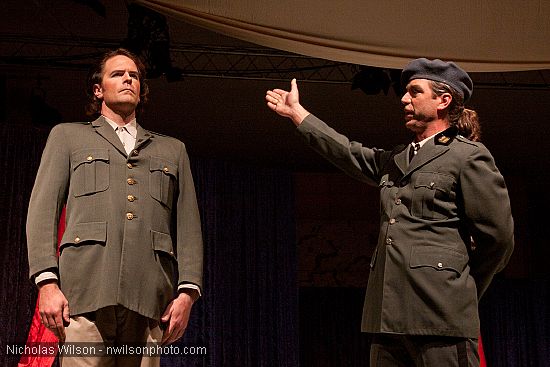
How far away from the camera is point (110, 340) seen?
7.07 ft

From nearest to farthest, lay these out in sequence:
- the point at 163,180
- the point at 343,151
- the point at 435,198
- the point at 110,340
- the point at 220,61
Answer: the point at 110,340
the point at 435,198
the point at 163,180
the point at 343,151
the point at 220,61

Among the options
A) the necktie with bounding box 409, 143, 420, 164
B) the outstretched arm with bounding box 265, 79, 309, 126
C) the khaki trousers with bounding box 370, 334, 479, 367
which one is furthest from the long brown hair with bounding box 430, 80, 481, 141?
the khaki trousers with bounding box 370, 334, 479, 367

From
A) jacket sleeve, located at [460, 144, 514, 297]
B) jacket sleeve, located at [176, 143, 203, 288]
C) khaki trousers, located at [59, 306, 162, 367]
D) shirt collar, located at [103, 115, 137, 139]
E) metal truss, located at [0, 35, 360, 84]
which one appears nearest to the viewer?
khaki trousers, located at [59, 306, 162, 367]

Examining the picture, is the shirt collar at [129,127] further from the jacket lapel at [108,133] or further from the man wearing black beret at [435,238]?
the man wearing black beret at [435,238]

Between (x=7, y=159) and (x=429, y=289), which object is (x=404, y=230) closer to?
(x=429, y=289)

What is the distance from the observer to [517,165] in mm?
8922

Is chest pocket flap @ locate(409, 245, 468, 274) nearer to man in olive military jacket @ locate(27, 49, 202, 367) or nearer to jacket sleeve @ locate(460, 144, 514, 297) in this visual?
jacket sleeve @ locate(460, 144, 514, 297)

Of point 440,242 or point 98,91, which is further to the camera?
point 98,91

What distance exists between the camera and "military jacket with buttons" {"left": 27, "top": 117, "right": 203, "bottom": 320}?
2.19m

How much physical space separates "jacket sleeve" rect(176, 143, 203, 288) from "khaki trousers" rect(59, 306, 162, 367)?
18cm

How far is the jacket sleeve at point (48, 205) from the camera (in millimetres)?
2193

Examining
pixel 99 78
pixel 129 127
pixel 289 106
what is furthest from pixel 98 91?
pixel 289 106

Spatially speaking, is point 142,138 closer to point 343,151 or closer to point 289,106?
point 289,106

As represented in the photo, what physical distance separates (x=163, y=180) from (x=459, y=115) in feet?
2.82
